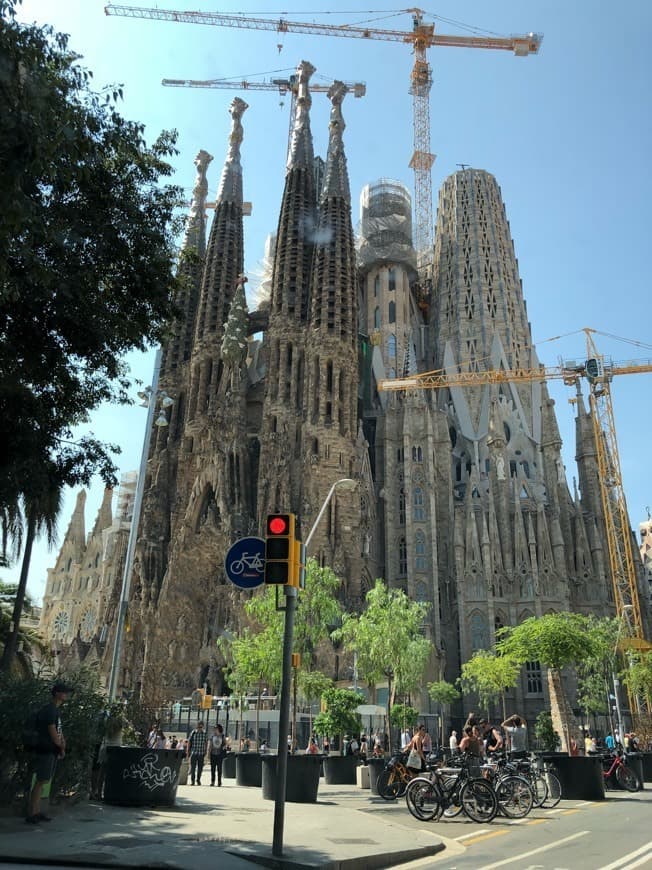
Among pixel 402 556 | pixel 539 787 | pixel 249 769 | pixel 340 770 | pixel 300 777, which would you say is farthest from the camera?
pixel 402 556

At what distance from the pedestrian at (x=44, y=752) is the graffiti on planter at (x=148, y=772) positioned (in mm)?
2798

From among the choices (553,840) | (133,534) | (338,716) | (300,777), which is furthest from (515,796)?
(133,534)

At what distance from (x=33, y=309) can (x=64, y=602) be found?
76.7m

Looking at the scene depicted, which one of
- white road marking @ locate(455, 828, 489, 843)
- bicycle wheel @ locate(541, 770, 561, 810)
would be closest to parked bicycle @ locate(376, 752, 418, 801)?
bicycle wheel @ locate(541, 770, 561, 810)

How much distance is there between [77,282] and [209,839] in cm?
966

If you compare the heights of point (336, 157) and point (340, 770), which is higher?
point (336, 157)

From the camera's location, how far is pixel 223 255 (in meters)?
65.2

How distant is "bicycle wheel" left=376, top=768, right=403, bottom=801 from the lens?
1662cm

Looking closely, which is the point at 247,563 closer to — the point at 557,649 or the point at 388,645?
the point at 557,649

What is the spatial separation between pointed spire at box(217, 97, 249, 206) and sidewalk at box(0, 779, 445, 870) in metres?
61.2

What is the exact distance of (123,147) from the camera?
48.6 feet

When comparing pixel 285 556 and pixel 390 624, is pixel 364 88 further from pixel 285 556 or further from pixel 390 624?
→ pixel 285 556

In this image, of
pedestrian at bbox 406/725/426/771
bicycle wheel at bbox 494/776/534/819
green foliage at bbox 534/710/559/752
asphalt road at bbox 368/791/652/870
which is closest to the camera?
asphalt road at bbox 368/791/652/870

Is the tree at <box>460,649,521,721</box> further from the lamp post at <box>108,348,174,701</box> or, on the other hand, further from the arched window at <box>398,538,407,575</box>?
the lamp post at <box>108,348,174,701</box>
